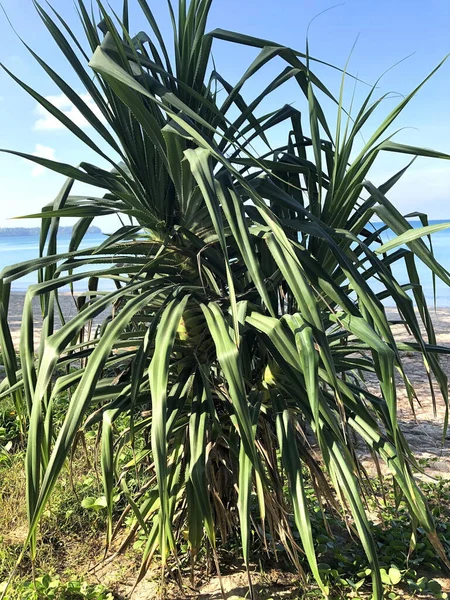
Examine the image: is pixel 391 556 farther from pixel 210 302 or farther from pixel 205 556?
pixel 210 302

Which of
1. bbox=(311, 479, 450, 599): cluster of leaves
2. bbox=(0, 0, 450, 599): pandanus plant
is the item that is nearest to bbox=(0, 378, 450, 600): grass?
bbox=(311, 479, 450, 599): cluster of leaves

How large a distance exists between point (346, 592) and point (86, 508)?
3.56 ft

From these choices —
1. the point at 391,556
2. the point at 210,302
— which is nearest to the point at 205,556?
the point at 391,556

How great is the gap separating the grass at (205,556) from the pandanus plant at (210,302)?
227 mm

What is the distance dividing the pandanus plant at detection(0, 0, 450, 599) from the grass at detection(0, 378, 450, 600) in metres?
0.23

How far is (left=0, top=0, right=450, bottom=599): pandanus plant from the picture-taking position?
3.94ft

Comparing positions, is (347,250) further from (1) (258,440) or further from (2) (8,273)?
(2) (8,273)

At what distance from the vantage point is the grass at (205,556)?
1.76m

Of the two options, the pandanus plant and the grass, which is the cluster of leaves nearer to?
the grass

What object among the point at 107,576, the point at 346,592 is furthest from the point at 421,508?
the point at 107,576

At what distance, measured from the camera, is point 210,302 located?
139 cm

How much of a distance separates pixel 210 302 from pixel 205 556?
1.01 m

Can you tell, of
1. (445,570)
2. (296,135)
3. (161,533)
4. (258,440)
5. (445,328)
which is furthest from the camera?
(445,328)

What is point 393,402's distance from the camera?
4.02ft
